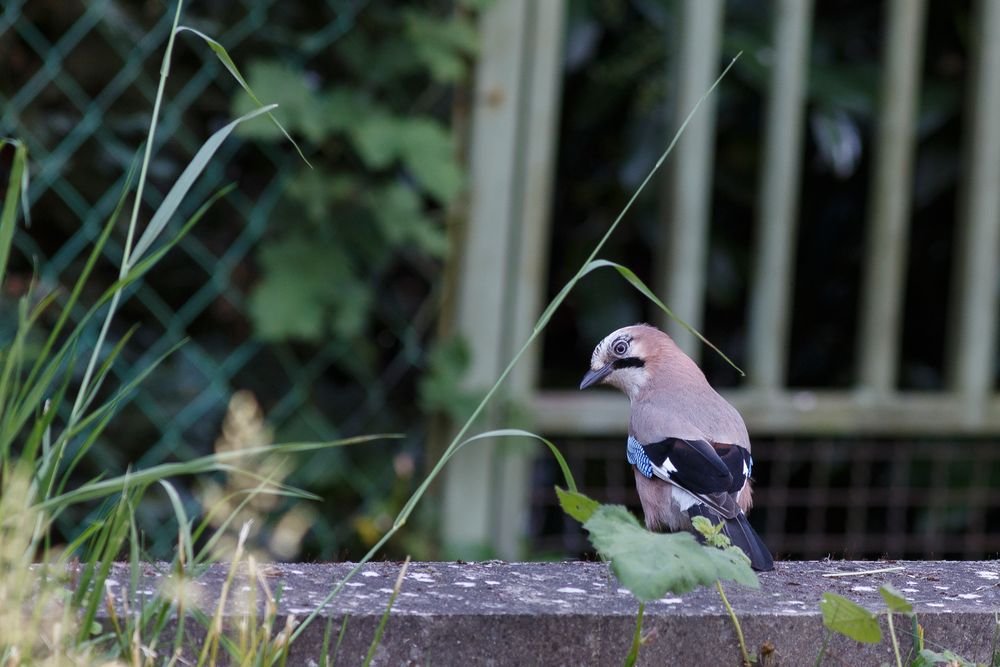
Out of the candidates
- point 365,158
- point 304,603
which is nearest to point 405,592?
point 304,603

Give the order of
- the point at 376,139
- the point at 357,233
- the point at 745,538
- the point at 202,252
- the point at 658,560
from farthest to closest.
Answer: the point at 202,252 → the point at 357,233 → the point at 376,139 → the point at 745,538 → the point at 658,560

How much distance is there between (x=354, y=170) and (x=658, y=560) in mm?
2388

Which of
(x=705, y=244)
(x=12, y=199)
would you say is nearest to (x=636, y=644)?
(x=12, y=199)

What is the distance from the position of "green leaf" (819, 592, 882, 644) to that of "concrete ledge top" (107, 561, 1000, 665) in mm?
130

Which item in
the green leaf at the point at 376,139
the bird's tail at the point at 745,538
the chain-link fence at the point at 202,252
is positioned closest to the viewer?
the bird's tail at the point at 745,538

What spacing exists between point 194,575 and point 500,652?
0.38 meters

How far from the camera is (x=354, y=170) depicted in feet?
12.7

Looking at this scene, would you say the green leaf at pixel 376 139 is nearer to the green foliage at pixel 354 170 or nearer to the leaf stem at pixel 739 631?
the green foliage at pixel 354 170

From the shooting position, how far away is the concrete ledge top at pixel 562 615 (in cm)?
186

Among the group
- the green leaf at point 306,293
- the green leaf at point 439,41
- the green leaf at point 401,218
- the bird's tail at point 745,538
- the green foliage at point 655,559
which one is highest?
the green leaf at point 439,41

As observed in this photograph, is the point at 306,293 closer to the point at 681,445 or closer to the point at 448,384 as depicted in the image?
the point at 448,384

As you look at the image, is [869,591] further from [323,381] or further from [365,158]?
[323,381]

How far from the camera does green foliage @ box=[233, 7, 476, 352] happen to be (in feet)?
12.3

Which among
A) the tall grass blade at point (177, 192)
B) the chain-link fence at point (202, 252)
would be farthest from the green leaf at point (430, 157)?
the tall grass blade at point (177, 192)
